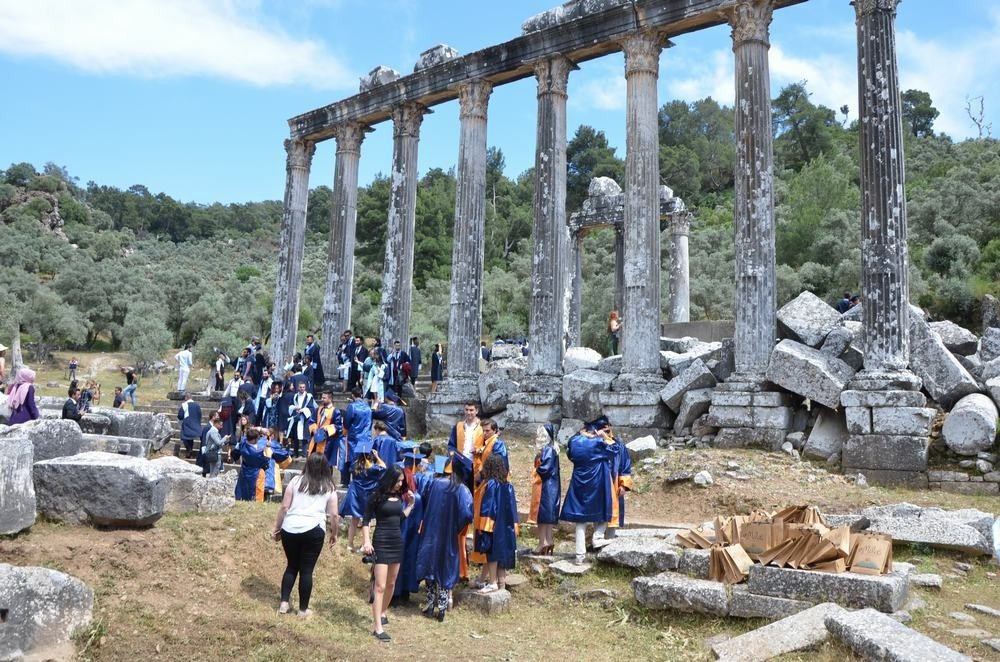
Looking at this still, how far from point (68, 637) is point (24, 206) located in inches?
3224

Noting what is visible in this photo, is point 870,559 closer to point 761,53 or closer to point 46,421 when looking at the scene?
point 46,421

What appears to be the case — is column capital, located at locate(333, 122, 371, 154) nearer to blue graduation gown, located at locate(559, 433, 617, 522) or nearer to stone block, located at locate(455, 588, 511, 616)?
blue graduation gown, located at locate(559, 433, 617, 522)

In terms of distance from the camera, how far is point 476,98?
18.5 meters

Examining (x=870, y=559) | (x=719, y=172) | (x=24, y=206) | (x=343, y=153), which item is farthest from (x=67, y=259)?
(x=870, y=559)

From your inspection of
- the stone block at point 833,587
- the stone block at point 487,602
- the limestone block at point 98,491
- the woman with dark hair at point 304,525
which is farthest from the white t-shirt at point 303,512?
the stone block at point 833,587

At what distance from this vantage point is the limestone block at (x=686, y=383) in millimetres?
14445

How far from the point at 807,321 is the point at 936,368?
2355mm

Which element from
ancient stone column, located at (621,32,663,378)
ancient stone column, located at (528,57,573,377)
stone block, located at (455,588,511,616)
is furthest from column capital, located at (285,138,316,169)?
stone block, located at (455,588,511,616)

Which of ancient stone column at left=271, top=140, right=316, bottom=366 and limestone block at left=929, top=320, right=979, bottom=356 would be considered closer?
limestone block at left=929, top=320, right=979, bottom=356

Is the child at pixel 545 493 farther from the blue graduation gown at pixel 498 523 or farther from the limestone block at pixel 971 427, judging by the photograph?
the limestone block at pixel 971 427

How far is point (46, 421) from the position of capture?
8633 millimetres

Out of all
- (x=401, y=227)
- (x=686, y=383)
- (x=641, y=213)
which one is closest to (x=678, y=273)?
(x=641, y=213)

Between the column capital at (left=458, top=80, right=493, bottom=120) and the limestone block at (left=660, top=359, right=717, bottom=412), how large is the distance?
8314mm

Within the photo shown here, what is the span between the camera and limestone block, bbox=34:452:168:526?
7.14m
